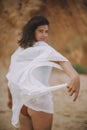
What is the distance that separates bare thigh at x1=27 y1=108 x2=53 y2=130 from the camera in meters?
2.66

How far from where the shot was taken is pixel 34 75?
8.77ft

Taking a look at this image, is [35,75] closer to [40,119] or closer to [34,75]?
[34,75]

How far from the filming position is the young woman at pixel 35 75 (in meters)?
2.62

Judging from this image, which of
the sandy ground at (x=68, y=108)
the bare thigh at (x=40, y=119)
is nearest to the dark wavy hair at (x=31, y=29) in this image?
the bare thigh at (x=40, y=119)

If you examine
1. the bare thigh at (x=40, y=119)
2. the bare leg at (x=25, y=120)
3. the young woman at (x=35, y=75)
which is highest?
the young woman at (x=35, y=75)

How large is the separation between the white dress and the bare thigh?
0.08 ft

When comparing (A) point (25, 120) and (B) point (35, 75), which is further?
(A) point (25, 120)

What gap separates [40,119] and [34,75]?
0.26 meters

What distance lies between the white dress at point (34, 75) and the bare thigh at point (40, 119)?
2 centimetres

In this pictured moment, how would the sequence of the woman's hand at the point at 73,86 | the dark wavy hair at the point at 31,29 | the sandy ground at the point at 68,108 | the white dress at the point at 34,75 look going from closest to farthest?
the woman's hand at the point at 73,86
the white dress at the point at 34,75
the dark wavy hair at the point at 31,29
the sandy ground at the point at 68,108

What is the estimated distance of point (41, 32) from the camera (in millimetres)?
2736

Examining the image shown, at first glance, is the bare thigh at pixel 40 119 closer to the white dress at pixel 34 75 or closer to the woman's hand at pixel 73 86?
the white dress at pixel 34 75

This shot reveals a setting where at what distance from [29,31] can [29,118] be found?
0.54 m

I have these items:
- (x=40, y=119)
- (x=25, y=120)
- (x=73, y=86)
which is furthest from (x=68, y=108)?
(x=73, y=86)
